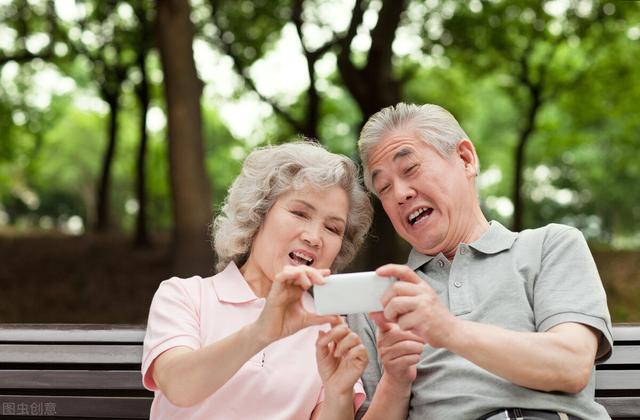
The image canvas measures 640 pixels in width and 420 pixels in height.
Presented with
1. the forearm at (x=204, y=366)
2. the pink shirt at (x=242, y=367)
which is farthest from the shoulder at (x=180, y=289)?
the forearm at (x=204, y=366)

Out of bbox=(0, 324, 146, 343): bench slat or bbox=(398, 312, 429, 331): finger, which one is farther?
bbox=(0, 324, 146, 343): bench slat

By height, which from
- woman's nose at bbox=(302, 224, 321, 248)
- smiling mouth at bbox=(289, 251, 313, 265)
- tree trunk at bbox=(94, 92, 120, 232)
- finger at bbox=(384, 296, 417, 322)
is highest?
tree trunk at bbox=(94, 92, 120, 232)

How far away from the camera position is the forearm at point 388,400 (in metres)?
2.96

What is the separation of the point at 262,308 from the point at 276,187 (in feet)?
1.65

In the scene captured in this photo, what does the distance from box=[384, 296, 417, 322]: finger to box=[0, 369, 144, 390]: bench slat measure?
1.67 metres

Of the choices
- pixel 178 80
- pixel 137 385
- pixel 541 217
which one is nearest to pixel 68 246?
pixel 178 80

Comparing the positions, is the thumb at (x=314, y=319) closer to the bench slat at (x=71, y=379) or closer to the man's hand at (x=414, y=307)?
the man's hand at (x=414, y=307)

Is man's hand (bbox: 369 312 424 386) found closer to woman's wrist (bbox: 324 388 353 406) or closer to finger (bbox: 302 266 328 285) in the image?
woman's wrist (bbox: 324 388 353 406)

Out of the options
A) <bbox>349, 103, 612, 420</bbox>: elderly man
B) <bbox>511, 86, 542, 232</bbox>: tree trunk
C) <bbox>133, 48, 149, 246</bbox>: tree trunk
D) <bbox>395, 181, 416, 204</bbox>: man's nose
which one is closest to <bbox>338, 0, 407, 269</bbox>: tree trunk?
<bbox>511, 86, 542, 232</bbox>: tree trunk

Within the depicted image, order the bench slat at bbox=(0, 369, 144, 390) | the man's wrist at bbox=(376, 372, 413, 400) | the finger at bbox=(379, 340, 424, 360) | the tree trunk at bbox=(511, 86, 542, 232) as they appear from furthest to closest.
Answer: the tree trunk at bbox=(511, 86, 542, 232), the bench slat at bbox=(0, 369, 144, 390), the man's wrist at bbox=(376, 372, 413, 400), the finger at bbox=(379, 340, 424, 360)

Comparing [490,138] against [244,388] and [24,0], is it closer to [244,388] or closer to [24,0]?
[24,0]

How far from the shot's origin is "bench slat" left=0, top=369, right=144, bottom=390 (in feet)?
12.2

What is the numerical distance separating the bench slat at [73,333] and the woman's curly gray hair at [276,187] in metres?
0.65

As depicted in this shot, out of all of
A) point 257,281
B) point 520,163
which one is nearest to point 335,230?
point 257,281
